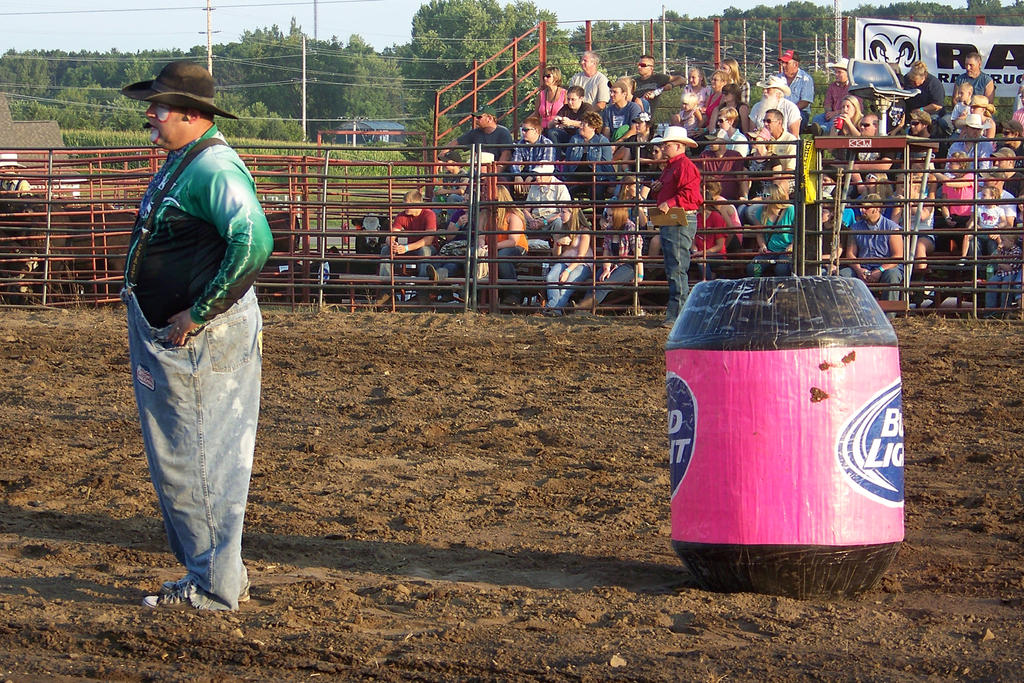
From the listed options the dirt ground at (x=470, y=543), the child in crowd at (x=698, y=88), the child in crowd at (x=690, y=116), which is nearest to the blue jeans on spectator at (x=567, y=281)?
the child in crowd at (x=690, y=116)

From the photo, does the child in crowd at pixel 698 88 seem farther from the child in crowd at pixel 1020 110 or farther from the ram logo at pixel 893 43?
the child in crowd at pixel 1020 110

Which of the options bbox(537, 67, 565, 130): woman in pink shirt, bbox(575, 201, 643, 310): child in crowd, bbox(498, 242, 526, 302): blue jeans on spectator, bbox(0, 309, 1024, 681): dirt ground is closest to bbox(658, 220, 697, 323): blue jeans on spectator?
bbox(575, 201, 643, 310): child in crowd

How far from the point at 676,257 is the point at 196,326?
872 centimetres

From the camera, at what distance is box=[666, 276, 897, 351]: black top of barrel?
422 cm

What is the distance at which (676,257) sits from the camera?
12.3 m

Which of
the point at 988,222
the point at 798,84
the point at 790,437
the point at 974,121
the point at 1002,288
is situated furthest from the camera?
the point at 798,84

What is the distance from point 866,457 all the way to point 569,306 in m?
9.65

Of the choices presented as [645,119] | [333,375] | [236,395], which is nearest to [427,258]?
[645,119]

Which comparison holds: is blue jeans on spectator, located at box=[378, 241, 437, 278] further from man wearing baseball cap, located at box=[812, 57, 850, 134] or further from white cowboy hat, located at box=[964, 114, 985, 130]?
white cowboy hat, located at box=[964, 114, 985, 130]

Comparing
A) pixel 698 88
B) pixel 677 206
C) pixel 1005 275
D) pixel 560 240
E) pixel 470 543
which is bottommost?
pixel 470 543

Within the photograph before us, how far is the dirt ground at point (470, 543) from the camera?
3820 mm

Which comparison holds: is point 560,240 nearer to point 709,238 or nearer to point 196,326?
point 709,238

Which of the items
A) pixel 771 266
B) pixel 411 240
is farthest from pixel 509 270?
pixel 771 266

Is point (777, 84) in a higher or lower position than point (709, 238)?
higher
